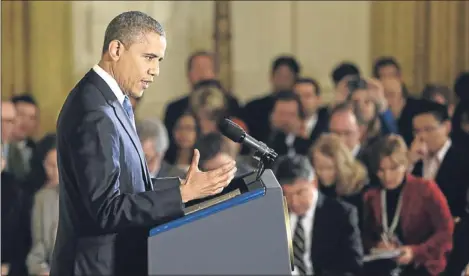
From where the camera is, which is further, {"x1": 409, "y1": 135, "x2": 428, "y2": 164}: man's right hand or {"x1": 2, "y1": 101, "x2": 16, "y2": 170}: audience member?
{"x1": 2, "y1": 101, "x2": 16, "y2": 170}: audience member

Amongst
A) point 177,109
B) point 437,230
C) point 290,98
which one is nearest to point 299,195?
point 437,230

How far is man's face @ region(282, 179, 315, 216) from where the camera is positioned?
538 cm

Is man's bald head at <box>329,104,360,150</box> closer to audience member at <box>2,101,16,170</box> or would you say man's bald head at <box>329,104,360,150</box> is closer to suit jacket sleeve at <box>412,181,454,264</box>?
suit jacket sleeve at <box>412,181,454,264</box>

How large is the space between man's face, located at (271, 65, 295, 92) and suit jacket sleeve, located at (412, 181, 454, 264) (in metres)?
2.47

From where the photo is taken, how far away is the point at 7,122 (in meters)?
7.06

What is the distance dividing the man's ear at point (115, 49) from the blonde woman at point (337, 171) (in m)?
3.16

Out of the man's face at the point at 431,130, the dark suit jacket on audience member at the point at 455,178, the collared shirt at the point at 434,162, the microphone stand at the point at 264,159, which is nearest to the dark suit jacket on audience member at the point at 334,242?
the dark suit jacket on audience member at the point at 455,178

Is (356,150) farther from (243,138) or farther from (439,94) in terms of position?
(243,138)

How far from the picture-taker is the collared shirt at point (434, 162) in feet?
20.6

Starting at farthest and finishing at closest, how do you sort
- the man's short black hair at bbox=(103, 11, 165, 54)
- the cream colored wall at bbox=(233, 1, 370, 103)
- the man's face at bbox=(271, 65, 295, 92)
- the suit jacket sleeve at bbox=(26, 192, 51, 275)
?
the cream colored wall at bbox=(233, 1, 370, 103), the man's face at bbox=(271, 65, 295, 92), the suit jacket sleeve at bbox=(26, 192, 51, 275), the man's short black hair at bbox=(103, 11, 165, 54)

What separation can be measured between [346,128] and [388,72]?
64.6 inches

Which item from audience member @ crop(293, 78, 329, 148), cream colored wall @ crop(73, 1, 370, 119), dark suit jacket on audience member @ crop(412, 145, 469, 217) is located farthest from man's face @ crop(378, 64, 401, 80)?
dark suit jacket on audience member @ crop(412, 145, 469, 217)

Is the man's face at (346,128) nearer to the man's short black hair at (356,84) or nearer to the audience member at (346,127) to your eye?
the audience member at (346,127)

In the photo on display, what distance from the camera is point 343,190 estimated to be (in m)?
5.94
